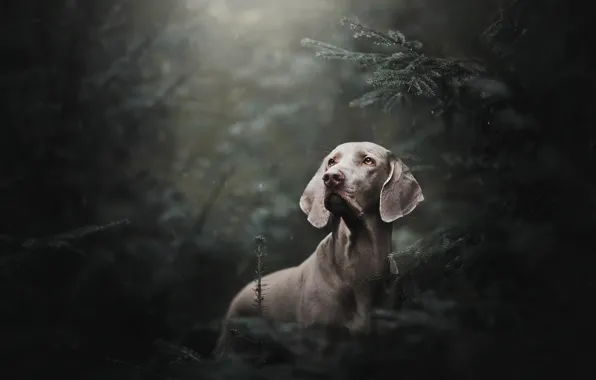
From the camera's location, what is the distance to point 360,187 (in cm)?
202

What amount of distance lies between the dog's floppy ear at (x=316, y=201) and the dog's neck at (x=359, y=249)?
3cm

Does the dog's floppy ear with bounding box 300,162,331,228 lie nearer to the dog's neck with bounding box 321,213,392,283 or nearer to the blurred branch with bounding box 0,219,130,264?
the dog's neck with bounding box 321,213,392,283

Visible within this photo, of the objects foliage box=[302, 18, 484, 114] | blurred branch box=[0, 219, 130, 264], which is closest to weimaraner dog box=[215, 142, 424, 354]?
foliage box=[302, 18, 484, 114]

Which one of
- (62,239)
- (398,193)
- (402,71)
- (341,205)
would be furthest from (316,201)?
(62,239)

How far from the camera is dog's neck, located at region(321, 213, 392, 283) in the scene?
2.06 metres

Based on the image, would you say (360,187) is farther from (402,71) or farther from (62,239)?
(62,239)

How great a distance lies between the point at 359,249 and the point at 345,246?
0.04 meters

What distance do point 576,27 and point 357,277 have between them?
92 centimetres

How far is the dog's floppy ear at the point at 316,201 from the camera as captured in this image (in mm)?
2068

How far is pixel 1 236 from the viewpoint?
2.13 meters

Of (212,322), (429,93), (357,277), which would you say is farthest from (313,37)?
(212,322)

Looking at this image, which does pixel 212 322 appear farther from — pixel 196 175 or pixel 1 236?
pixel 1 236

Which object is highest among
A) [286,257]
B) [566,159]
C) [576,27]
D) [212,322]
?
[576,27]

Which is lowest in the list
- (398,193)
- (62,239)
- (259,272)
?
(259,272)
